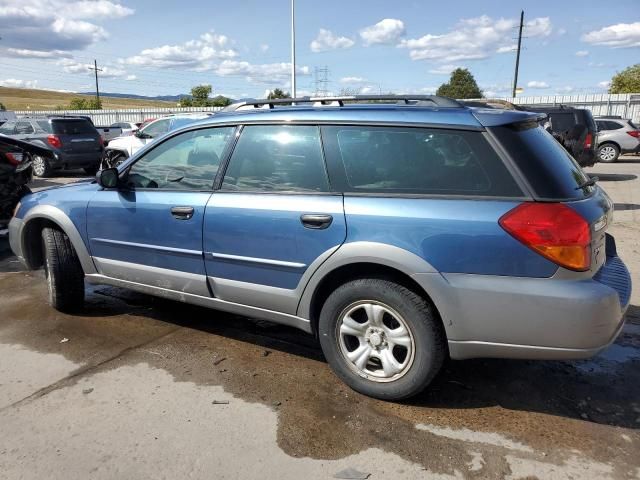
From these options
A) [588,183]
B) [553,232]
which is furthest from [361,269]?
[588,183]

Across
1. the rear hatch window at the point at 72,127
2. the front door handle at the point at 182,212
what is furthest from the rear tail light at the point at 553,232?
the rear hatch window at the point at 72,127

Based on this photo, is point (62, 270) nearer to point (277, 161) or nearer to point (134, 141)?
point (277, 161)

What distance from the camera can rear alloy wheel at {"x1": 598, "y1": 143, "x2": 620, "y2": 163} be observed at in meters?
19.2

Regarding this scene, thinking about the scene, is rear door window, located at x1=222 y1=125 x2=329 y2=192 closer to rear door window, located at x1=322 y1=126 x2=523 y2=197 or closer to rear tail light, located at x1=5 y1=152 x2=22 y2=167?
rear door window, located at x1=322 y1=126 x2=523 y2=197

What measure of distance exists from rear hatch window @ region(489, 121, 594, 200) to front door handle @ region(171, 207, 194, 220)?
1982mm

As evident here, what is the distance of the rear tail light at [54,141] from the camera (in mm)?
14141

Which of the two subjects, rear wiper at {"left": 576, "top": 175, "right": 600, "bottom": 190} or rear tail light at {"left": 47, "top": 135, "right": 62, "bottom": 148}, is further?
rear tail light at {"left": 47, "top": 135, "right": 62, "bottom": 148}

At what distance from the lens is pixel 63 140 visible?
561 inches

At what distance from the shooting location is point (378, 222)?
9.67 ft

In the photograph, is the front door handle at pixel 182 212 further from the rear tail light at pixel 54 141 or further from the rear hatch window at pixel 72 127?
the rear hatch window at pixel 72 127

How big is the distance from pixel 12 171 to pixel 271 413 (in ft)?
18.6

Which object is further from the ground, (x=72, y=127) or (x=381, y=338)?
(x=72, y=127)

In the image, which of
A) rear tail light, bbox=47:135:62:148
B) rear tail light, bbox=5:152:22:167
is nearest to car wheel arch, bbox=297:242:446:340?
rear tail light, bbox=5:152:22:167

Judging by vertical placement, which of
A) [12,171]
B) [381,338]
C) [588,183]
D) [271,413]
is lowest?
[271,413]
